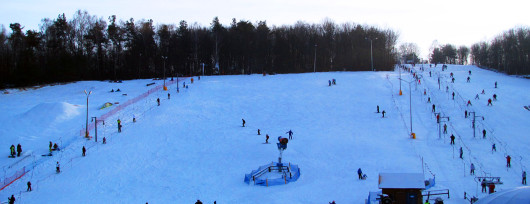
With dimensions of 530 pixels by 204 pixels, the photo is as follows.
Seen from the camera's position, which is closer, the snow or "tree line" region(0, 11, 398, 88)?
the snow

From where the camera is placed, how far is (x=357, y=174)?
90.4 ft

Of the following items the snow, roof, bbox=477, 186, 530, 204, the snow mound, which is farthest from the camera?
the snow mound

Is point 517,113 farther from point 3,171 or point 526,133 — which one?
point 3,171

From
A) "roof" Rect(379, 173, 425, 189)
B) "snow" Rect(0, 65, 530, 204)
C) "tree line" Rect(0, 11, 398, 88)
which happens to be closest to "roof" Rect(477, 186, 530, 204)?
"roof" Rect(379, 173, 425, 189)

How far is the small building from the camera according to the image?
65.4ft

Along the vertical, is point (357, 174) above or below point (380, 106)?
below

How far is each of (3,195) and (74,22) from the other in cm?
5807

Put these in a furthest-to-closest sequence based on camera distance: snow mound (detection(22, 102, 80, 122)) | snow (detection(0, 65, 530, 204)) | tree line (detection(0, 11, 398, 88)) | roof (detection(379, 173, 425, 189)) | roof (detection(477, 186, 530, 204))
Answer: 1. tree line (detection(0, 11, 398, 88))
2. snow mound (detection(22, 102, 80, 122))
3. snow (detection(0, 65, 530, 204))
4. roof (detection(379, 173, 425, 189))
5. roof (detection(477, 186, 530, 204))

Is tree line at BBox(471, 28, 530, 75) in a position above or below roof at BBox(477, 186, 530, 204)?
above

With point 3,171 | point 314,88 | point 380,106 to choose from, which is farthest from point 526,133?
point 3,171

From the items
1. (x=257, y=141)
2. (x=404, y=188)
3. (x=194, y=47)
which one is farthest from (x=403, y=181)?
(x=194, y=47)

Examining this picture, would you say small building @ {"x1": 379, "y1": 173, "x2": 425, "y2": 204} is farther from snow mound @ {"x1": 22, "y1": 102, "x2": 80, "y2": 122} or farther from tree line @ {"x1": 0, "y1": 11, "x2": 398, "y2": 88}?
tree line @ {"x1": 0, "y1": 11, "x2": 398, "y2": 88}

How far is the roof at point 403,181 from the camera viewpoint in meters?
19.9

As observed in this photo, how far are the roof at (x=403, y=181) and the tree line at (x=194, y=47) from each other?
55.2 m
